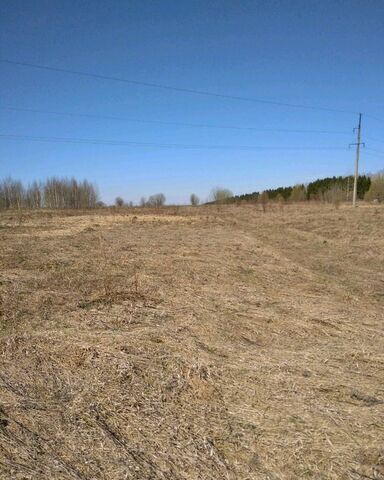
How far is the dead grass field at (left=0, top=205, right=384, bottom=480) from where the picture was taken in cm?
271

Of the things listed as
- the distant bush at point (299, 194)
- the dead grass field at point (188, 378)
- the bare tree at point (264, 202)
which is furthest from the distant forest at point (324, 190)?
the dead grass field at point (188, 378)

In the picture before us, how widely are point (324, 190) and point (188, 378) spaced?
7946 centimetres

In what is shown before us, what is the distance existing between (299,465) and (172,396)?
1235mm

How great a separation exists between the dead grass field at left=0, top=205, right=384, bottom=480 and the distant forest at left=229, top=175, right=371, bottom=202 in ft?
187

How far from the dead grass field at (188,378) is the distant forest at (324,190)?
2250 inches

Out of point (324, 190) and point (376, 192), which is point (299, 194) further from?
point (376, 192)

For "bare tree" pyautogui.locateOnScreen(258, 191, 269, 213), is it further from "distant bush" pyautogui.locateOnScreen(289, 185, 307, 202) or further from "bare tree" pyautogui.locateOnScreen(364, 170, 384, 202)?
"bare tree" pyautogui.locateOnScreen(364, 170, 384, 202)

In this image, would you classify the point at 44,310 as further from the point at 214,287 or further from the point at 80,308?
the point at 214,287

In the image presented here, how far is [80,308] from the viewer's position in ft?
19.2

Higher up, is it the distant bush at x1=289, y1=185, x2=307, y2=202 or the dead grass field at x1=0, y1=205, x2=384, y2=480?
the distant bush at x1=289, y1=185, x2=307, y2=202

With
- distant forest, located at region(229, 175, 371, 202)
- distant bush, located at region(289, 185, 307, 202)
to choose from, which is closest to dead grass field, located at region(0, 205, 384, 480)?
distant forest, located at region(229, 175, 371, 202)

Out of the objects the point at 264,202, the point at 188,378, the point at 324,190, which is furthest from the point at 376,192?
the point at 188,378

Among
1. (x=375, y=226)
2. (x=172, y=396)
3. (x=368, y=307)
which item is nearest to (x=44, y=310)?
(x=172, y=396)

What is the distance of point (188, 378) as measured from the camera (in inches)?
149
